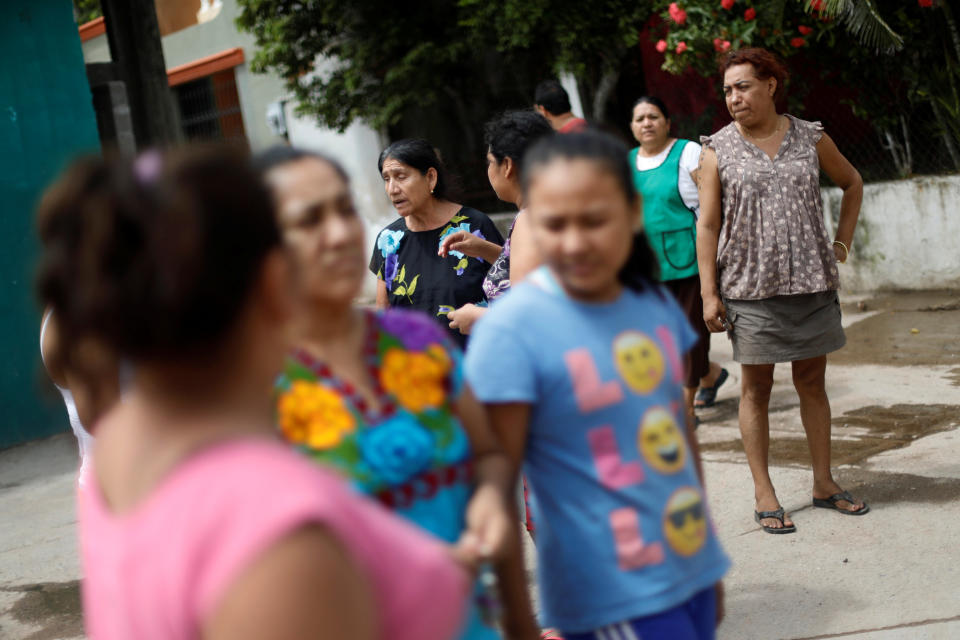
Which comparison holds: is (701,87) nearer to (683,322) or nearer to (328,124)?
(328,124)

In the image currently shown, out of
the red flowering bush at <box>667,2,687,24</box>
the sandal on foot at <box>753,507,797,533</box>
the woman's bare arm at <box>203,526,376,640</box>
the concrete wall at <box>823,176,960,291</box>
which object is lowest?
the sandal on foot at <box>753,507,797,533</box>

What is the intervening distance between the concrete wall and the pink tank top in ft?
27.6

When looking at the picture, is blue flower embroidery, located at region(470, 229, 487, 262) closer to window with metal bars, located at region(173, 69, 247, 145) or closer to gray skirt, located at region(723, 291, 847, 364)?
gray skirt, located at region(723, 291, 847, 364)

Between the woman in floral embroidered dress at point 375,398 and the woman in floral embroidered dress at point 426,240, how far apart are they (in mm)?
2143

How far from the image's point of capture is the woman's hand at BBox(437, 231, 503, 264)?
12.3 ft

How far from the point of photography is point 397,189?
13.5ft

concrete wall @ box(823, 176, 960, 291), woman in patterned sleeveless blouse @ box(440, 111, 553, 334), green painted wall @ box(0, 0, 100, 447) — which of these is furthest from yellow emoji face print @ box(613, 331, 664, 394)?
concrete wall @ box(823, 176, 960, 291)

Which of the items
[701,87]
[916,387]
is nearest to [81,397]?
[916,387]

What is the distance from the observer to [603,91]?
11.3 metres

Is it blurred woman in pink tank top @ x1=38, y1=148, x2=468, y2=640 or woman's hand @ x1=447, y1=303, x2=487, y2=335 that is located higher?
blurred woman in pink tank top @ x1=38, y1=148, x2=468, y2=640

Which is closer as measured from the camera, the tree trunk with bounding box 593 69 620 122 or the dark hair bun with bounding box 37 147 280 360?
the dark hair bun with bounding box 37 147 280 360

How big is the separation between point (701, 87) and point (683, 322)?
867cm

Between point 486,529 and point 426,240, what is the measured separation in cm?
261

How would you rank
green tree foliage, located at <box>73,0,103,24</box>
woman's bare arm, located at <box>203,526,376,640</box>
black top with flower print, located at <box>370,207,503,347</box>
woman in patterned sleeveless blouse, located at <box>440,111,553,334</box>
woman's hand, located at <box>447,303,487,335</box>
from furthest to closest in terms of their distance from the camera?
1. green tree foliage, located at <box>73,0,103,24</box>
2. black top with flower print, located at <box>370,207,503,347</box>
3. woman's hand, located at <box>447,303,487,335</box>
4. woman in patterned sleeveless blouse, located at <box>440,111,553,334</box>
5. woman's bare arm, located at <box>203,526,376,640</box>
